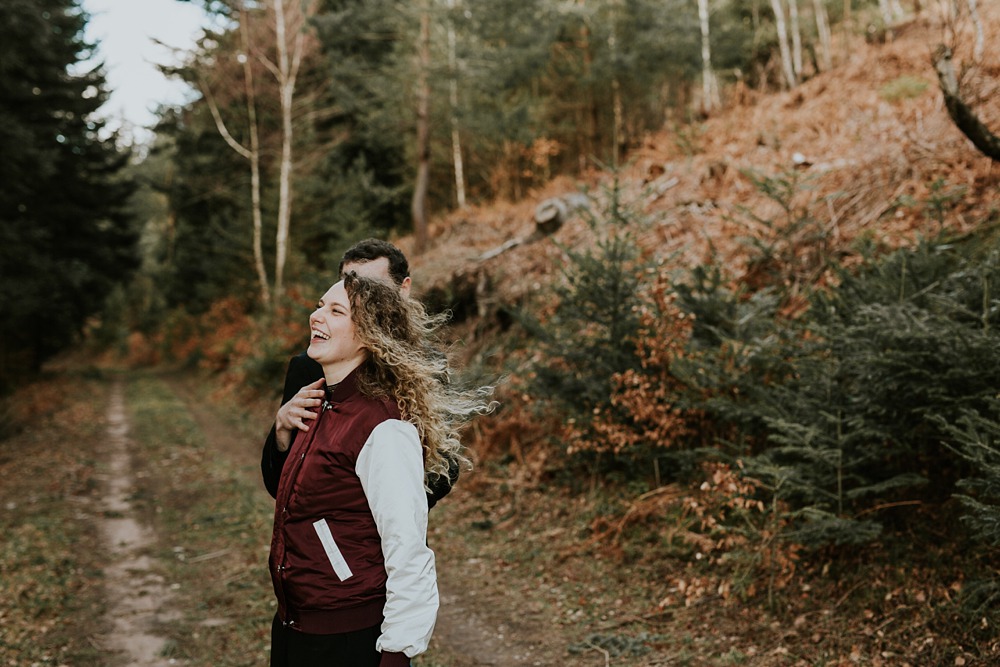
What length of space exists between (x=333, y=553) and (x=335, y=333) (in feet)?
2.31

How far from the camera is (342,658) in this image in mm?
2281

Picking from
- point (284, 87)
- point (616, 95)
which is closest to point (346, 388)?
point (616, 95)

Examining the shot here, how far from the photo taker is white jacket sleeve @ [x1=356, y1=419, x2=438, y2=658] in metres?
2.11

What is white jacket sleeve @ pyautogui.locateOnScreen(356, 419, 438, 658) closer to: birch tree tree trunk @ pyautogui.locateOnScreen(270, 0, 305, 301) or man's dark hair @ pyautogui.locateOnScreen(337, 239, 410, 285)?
man's dark hair @ pyautogui.locateOnScreen(337, 239, 410, 285)

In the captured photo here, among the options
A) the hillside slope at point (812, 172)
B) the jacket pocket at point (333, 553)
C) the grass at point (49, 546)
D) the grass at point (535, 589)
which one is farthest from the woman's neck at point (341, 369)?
the hillside slope at point (812, 172)

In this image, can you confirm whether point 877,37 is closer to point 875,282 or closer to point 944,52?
point 944,52

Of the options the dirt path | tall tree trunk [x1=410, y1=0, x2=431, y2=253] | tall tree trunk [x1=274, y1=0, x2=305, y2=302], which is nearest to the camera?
the dirt path

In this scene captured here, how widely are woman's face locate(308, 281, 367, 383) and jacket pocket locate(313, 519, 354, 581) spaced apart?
52 centimetres

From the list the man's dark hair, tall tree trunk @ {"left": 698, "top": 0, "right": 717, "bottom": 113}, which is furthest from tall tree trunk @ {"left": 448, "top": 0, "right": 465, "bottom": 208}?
the man's dark hair

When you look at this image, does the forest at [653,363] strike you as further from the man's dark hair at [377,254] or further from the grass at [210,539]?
the man's dark hair at [377,254]

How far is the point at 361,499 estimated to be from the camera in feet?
7.40

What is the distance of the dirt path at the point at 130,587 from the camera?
5.44 metres

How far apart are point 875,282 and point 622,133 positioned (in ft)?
51.9

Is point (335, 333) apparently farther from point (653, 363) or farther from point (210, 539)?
point (210, 539)
